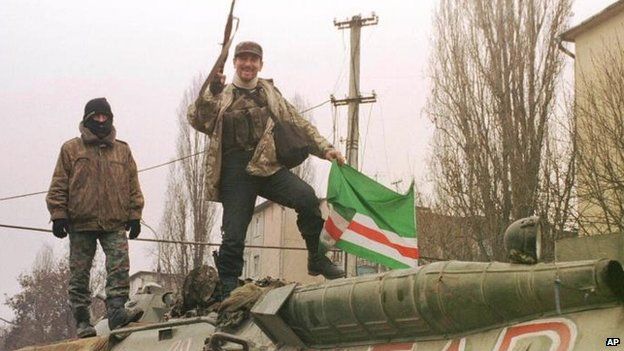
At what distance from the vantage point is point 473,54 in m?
22.9

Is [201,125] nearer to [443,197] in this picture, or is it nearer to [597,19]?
[597,19]

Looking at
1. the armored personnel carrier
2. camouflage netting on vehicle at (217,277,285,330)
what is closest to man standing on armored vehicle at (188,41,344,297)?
camouflage netting on vehicle at (217,277,285,330)

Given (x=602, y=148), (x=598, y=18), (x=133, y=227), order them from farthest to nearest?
(x=598, y=18)
(x=602, y=148)
(x=133, y=227)

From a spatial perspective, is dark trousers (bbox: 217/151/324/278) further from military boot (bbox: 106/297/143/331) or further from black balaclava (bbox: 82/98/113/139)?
black balaclava (bbox: 82/98/113/139)

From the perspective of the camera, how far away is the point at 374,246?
7586mm

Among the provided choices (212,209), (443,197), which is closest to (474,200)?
(443,197)

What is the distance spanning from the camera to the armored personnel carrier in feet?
13.0

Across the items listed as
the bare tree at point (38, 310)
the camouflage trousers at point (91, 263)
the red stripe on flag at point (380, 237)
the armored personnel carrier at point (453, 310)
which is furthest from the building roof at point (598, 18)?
the bare tree at point (38, 310)

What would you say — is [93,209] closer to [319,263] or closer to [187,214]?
[319,263]

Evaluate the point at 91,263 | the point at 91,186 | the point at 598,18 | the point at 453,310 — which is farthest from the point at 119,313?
the point at 598,18

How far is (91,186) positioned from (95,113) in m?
0.59

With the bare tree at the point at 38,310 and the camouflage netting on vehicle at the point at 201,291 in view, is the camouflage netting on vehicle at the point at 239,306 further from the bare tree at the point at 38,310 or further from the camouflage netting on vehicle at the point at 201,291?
the bare tree at the point at 38,310

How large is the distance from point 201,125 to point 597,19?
14.7 m

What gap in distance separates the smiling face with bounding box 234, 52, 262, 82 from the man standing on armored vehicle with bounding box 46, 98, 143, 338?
1268mm
